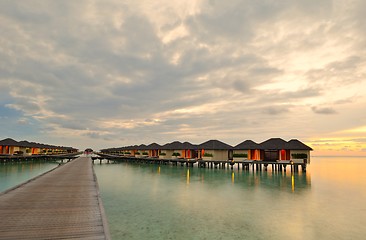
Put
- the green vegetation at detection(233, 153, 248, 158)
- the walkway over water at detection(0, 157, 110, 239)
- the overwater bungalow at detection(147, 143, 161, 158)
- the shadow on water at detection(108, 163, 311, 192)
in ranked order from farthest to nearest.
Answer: the overwater bungalow at detection(147, 143, 161, 158), the green vegetation at detection(233, 153, 248, 158), the shadow on water at detection(108, 163, 311, 192), the walkway over water at detection(0, 157, 110, 239)

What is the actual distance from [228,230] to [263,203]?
22.4 ft

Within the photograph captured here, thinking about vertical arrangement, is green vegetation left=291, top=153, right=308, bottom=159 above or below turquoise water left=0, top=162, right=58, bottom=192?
above

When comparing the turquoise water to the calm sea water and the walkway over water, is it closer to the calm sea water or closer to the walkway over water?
the calm sea water

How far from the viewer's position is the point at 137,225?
37.5 feet

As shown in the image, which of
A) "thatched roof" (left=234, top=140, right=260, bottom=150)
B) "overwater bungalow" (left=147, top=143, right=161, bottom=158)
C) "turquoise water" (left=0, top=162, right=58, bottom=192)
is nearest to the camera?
"turquoise water" (left=0, top=162, right=58, bottom=192)

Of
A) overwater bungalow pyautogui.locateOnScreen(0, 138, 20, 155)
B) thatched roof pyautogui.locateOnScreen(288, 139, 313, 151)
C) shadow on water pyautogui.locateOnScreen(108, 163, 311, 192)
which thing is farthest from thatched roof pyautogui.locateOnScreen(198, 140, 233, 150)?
overwater bungalow pyautogui.locateOnScreen(0, 138, 20, 155)

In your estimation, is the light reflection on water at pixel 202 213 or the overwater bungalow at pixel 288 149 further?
the overwater bungalow at pixel 288 149

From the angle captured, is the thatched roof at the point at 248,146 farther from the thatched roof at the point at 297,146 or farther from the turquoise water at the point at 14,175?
the turquoise water at the point at 14,175

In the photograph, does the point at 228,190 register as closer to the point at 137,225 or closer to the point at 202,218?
the point at 202,218

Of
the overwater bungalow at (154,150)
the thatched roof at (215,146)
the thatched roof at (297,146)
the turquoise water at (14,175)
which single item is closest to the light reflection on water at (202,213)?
the turquoise water at (14,175)

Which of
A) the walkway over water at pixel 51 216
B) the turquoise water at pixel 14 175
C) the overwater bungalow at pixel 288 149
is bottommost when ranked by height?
the turquoise water at pixel 14 175

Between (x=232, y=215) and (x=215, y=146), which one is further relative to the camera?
(x=215, y=146)

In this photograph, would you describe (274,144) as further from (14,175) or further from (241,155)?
(14,175)

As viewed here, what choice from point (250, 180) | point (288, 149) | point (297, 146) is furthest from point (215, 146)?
point (250, 180)
